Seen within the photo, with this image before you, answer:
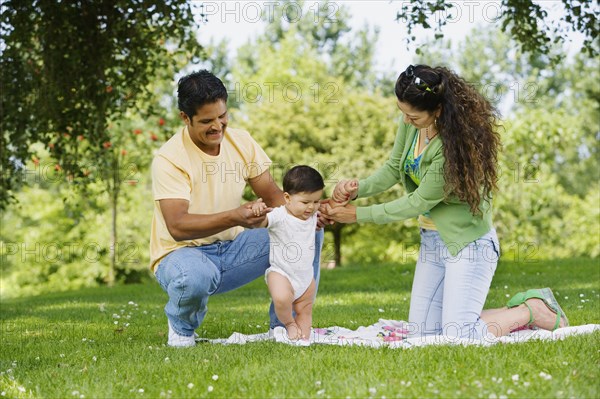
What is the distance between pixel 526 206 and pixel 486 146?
20722 millimetres

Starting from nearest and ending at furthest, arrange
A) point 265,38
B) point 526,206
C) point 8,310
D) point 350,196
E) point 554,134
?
point 350,196 → point 8,310 → point 554,134 → point 526,206 → point 265,38

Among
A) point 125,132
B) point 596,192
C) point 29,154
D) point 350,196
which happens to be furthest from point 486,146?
point 596,192

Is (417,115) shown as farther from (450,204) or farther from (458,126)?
(450,204)

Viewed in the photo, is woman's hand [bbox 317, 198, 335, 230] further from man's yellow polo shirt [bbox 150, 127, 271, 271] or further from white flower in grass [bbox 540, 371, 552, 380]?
white flower in grass [bbox 540, 371, 552, 380]

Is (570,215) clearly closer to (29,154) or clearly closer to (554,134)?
(554,134)

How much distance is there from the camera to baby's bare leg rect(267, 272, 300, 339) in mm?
5500

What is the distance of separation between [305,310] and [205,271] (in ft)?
2.65

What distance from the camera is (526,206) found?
25.3 meters

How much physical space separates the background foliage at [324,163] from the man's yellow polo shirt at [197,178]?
310 inches

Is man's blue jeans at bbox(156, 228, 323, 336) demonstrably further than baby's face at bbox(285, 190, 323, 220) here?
No

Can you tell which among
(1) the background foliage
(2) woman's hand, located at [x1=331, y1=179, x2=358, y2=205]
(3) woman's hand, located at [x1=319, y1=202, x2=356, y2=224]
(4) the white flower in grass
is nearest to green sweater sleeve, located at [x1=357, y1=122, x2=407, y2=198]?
(2) woman's hand, located at [x1=331, y1=179, x2=358, y2=205]

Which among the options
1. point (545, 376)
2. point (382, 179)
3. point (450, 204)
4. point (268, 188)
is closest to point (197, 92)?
point (268, 188)

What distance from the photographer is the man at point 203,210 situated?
541 centimetres

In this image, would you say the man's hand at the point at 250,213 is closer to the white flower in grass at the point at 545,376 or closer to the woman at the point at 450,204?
the woman at the point at 450,204
